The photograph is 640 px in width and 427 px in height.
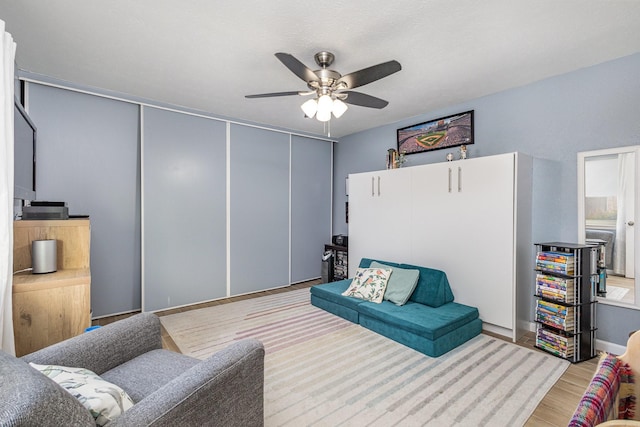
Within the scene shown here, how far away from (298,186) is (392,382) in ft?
11.2

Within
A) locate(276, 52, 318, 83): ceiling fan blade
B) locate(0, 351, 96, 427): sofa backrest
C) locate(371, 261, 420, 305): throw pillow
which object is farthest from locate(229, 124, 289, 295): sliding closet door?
locate(0, 351, 96, 427): sofa backrest

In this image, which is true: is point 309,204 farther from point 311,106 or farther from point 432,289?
point 311,106

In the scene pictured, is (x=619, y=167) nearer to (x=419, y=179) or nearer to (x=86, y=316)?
(x=419, y=179)

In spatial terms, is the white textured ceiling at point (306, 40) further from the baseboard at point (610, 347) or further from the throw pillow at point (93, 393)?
the baseboard at point (610, 347)

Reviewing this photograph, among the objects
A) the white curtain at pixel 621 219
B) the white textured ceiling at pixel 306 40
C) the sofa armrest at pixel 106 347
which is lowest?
the sofa armrest at pixel 106 347

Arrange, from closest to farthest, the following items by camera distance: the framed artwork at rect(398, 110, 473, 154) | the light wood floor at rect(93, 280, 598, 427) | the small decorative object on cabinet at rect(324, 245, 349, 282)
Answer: the light wood floor at rect(93, 280, 598, 427)
the framed artwork at rect(398, 110, 473, 154)
the small decorative object on cabinet at rect(324, 245, 349, 282)

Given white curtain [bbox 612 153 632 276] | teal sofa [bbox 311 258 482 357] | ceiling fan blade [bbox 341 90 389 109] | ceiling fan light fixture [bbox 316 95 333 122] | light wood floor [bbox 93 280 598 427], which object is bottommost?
light wood floor [bbox 93 280 598 427]

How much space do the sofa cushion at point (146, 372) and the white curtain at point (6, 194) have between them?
1.92ft

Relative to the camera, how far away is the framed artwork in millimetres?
3568

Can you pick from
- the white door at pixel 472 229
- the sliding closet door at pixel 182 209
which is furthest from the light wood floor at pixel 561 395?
the sliding closet door at pixel 182 209

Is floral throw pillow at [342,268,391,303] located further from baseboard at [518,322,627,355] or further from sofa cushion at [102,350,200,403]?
sofa cushion at [102,350,200,403]

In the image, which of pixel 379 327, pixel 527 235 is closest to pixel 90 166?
pixel 379 327

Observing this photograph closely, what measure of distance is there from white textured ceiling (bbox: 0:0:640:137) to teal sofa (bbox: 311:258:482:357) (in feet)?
6.92

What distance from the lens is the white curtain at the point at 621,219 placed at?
99.3 inches
